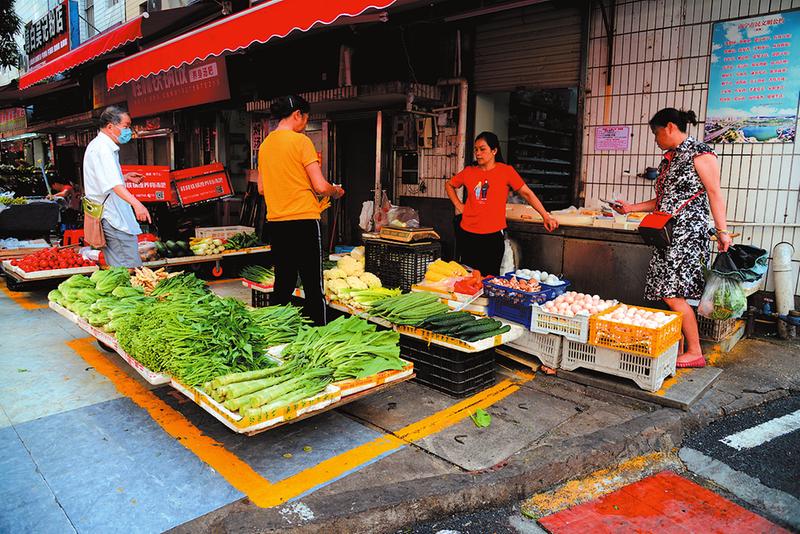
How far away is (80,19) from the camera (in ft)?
60.7

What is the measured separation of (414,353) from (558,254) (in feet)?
8.18

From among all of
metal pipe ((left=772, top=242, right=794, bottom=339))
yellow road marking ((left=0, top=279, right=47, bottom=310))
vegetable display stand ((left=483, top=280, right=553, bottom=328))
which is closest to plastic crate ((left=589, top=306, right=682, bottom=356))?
vegetable display stand ((left=483, top=280, right=553, bottom=328))

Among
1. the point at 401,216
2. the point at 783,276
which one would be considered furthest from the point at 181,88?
the point at 783,276

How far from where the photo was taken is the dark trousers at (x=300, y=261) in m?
5.00

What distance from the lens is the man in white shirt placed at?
5590mm

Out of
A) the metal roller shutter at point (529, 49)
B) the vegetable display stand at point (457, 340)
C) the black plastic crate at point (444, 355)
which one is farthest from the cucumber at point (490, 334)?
the metal roller shutter at point (529, 49)

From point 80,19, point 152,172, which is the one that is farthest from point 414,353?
point 80,19

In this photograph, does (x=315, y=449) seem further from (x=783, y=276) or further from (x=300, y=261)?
(x=783, y=276)

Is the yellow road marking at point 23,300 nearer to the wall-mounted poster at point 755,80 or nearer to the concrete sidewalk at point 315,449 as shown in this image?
the concrete sidewalk at point 315,449

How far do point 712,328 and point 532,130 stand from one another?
433 cm

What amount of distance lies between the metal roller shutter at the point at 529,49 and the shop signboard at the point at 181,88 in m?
4.58

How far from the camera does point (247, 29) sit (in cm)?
585

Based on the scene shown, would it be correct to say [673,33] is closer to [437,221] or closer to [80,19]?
[437,221]

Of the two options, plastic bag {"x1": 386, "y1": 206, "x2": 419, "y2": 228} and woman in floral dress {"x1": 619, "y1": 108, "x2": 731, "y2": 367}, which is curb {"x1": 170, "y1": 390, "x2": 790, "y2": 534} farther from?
plastic bag {"x1": 386, "y1": 206, "x2": 419, "y2": 228}
